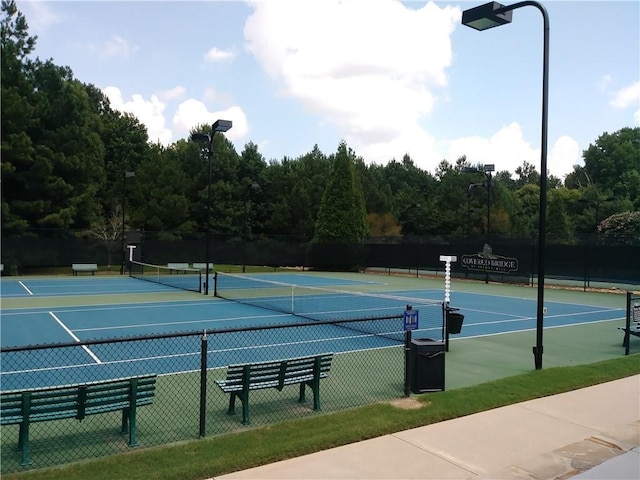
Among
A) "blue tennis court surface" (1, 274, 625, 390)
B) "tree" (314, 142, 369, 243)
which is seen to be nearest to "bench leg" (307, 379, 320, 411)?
"blue tennis court surface" (1, 274, 625, 390)

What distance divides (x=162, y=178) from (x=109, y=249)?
11.7m

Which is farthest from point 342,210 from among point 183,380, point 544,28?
point 183,380

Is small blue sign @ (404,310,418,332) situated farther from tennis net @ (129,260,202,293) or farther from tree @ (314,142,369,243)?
tree @ (314,142,369,243)

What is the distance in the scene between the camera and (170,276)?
115ft

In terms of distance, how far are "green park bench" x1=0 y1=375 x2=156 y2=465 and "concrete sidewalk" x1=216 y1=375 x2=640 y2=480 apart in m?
1.71

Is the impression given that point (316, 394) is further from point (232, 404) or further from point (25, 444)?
point (25, 444)

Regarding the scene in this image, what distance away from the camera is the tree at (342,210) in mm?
44844

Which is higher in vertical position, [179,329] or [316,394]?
[316,394]

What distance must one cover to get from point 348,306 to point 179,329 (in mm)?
7107

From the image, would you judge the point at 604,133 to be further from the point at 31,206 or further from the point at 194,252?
the point at 31,206

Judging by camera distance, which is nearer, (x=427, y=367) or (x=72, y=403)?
(x=72, y=403)

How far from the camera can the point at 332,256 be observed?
4472 cm

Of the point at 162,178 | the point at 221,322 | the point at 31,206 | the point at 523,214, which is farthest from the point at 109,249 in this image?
the point at 523,214

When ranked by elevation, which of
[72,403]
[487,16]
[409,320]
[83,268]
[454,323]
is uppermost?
[487,16]
